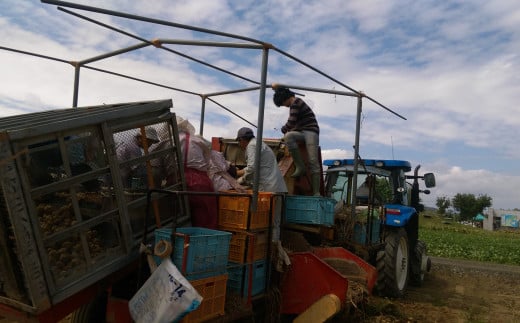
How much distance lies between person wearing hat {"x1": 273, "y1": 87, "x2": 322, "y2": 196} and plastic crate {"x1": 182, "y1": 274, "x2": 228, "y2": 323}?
9.59ft

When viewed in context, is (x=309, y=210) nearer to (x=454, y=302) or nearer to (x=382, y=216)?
(x=382, y=216)

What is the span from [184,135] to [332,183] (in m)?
5.28

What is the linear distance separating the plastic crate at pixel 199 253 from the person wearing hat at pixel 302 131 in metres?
2.82

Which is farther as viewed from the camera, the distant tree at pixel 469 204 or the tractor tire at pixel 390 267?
the distant tree at pixel 469 204

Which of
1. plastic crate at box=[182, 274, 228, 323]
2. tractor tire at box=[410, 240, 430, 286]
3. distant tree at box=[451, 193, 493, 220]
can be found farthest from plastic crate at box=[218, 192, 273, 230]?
distant tree at box=[451, 193, 493, 220]

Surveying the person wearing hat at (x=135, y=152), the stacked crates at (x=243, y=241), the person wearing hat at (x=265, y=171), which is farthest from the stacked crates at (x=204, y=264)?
the person wearing hat at (x=265, y=171)

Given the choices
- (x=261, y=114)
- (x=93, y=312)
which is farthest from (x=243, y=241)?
(x=93, y=312)

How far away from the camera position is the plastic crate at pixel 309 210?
5.56 metres

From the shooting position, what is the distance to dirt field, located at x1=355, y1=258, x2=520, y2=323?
643 cm

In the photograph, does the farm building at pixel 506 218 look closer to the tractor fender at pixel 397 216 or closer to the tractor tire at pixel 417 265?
the tractor tire at pixel 417 265

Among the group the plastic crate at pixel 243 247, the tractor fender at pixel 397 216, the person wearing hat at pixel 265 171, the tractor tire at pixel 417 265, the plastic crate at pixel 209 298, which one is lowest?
the tractor tire at pixel 417 265

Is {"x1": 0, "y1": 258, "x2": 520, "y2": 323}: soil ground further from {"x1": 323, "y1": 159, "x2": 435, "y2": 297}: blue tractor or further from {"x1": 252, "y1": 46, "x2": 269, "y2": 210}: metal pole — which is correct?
{"x1": 252, "y1": 46, "x2": 269, "y2": 210}: metal pole

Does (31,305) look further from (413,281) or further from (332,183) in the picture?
(413,281)

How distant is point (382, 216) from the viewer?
805 centimetres
